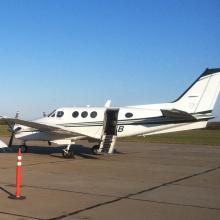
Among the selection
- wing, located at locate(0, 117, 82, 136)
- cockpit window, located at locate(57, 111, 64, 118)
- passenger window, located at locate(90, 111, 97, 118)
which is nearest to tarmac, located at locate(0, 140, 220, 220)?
wing, located at locate(0, 117, 82, 136)

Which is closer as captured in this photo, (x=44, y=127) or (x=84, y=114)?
(x=44, y=127)

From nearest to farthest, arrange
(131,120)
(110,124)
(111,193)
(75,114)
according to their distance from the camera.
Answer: (111,193) < (131,120) < (110,124) < (75,114)

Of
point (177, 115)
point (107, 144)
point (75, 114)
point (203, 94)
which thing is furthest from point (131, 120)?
point (203, 94)

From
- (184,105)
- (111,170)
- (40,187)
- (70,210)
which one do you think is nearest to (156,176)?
(111,170)

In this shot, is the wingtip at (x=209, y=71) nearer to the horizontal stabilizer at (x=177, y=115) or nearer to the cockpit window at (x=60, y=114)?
the horizontal stabilizer at (x=177, y=115)

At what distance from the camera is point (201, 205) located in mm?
9273

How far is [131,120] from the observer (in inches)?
850

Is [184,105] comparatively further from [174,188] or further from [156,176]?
[174,188]

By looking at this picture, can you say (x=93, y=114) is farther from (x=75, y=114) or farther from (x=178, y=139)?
(x=178, y=139)

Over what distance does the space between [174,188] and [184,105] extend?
1037cm

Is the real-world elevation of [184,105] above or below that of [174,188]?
above

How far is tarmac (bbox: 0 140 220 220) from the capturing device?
8.32 m

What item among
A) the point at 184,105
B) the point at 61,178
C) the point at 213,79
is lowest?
the point at 61,178

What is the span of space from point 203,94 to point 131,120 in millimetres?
3941
